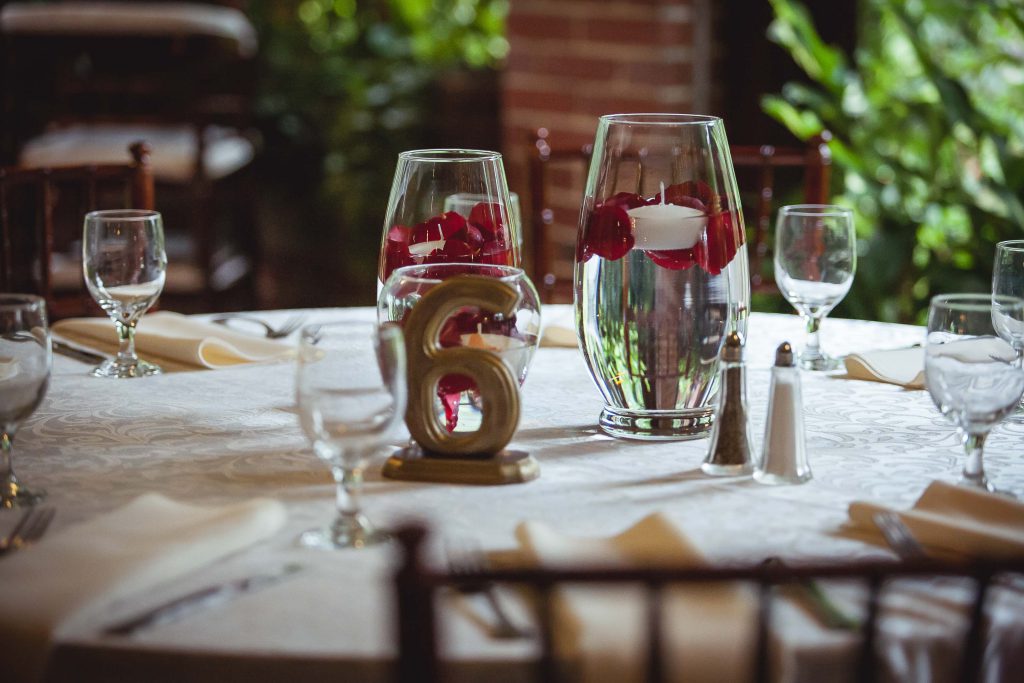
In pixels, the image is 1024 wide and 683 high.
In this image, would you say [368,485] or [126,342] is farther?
[126,342]

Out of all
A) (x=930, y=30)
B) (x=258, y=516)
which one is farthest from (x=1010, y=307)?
(x=930, y=30)

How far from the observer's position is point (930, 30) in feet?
10.4

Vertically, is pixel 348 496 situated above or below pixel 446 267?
below

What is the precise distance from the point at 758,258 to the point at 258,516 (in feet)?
4.65

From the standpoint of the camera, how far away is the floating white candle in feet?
3.63

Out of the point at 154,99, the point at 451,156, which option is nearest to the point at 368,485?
the point at 451,156

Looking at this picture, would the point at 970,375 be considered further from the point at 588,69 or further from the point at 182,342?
the point at 588,69

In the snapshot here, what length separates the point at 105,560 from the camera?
791 millimetres

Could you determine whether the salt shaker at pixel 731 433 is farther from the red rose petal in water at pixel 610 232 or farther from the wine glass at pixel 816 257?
the wine glass at pixel 816 257

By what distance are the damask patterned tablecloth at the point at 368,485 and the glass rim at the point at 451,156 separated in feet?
0.91

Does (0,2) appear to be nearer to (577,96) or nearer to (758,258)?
(577,96)

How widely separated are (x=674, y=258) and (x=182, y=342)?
677 mm

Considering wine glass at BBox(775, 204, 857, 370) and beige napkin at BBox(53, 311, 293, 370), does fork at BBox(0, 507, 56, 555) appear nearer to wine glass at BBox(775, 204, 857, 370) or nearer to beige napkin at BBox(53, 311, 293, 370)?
beige napkin at BBox(53, 311, 293, 370)

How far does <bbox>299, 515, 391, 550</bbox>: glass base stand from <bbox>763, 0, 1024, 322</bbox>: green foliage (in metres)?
1.87
